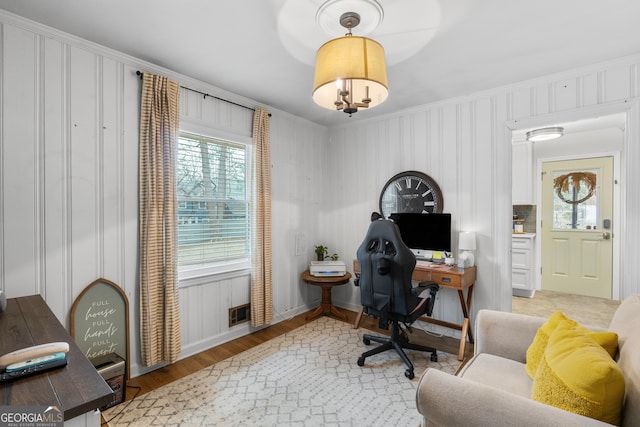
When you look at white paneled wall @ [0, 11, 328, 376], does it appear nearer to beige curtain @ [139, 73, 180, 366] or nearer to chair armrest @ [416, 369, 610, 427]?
beige curtain @ [139, 73, 180, 366]

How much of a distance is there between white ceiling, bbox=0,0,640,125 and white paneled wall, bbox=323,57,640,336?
0.22 m

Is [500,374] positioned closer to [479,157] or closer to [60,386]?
[60,386]

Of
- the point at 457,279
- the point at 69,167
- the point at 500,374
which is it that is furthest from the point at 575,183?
the point at 69,167

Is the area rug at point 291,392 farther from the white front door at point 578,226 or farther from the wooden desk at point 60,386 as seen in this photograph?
the white front door at point 578,226

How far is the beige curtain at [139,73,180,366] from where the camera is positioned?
7.88 feet

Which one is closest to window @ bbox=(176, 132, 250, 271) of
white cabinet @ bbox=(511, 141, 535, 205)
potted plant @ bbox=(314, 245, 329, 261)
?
potted plant @ bbox=(314, 245, 329, 261)

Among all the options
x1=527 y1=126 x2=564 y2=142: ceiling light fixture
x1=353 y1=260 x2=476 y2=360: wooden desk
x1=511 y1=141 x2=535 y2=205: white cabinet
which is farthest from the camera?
x1=511 y1=141 x2=535 y2=205: white cabinet

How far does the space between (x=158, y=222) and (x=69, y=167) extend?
671 millimetres

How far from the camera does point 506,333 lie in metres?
1.83

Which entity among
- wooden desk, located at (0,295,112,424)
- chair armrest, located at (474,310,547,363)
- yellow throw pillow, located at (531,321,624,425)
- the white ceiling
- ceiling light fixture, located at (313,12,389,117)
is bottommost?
chair armrest, located at (474,310,547,363)

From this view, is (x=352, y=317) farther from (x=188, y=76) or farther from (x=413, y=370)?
(x=188, y=76)

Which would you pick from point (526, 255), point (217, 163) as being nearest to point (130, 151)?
point (217, 163)

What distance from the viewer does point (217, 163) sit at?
10.0ft

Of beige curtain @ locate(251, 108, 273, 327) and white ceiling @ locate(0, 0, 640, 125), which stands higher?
white ceiling @ locate(0, 0, 640, 125)
